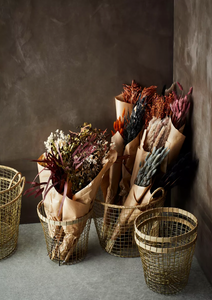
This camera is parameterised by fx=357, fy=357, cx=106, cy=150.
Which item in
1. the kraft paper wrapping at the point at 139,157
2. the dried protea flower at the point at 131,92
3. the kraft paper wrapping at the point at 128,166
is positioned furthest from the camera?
the dried protea flower at the point at 131,92

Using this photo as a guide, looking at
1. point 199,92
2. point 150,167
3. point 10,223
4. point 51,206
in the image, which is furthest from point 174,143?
point 10,223

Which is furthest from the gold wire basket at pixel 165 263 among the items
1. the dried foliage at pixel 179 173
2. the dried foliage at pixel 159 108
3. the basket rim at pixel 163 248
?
the dried foliage at pixel 159 108

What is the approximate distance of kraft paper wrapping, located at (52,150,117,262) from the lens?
2230 millimetres

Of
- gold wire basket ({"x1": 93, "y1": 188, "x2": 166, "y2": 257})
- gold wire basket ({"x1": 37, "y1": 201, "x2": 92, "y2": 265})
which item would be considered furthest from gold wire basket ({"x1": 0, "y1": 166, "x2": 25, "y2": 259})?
gold wire basket ({"x1": 93, "y1": 188, "x2": 166, "y2": 257})

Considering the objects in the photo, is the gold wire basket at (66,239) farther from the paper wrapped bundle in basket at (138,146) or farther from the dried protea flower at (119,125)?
the dried protea flower at (119,125)

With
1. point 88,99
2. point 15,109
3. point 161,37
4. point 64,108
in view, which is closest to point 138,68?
point 161,37

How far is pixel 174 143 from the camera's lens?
240cm

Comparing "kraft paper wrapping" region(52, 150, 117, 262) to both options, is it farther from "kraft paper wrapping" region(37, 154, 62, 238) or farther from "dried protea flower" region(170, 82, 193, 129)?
"dried protea flower" region(170, 82, 193, 129)

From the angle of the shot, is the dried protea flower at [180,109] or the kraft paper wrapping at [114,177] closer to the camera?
the dried protea flower at [180,109]

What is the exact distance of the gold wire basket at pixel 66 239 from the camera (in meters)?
2.31

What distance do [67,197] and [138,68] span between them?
44.7 inches

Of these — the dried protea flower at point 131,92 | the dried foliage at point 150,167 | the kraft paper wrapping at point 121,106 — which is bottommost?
the dried foliage at point 150,167

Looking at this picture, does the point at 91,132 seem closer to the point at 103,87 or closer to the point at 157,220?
the point at 103,87

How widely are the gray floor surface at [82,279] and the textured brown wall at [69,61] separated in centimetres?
79
